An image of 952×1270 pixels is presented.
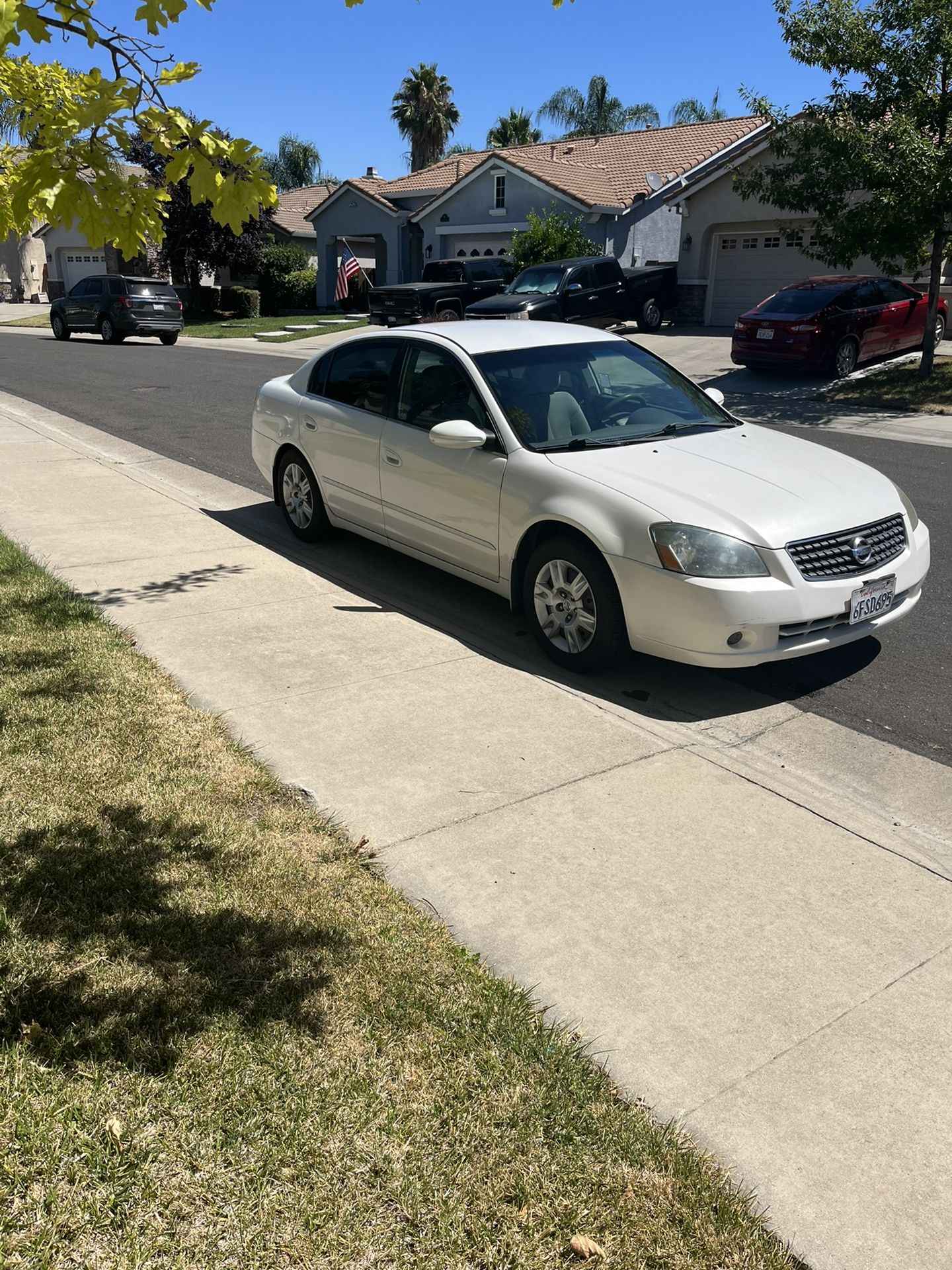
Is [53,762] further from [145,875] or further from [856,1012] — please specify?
[856,1012]

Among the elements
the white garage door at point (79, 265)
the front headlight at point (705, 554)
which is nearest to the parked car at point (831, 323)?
the front headlight at point (705, 554)

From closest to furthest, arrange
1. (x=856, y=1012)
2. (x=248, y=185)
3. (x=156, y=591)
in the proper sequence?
(x=856, y=1012), (x=248, y=185), (x=156, y=591)

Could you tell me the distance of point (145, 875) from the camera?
3.57m

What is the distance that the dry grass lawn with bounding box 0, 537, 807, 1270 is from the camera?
91.8 inches

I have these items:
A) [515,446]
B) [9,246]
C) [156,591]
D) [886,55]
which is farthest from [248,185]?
[9,246]

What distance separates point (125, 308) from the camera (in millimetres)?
27797

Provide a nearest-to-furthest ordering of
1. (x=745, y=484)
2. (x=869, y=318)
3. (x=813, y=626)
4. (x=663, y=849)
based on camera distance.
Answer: (x=663, y=849)
(x=813, y=626)
(x=745, y=484)
(x=869, y=318)

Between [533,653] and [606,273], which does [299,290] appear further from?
[533,653]

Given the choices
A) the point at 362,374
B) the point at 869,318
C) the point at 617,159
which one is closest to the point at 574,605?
the point at 362,374

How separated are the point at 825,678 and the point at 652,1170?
11.8 feet

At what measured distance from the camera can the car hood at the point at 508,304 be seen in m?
22.0

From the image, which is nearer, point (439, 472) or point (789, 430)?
point (439, 472)

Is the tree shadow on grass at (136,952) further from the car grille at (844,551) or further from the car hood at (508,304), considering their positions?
the car hood at (508,304)

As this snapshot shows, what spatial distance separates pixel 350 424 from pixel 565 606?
7.44 ft
